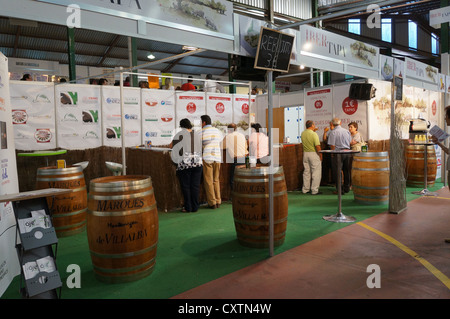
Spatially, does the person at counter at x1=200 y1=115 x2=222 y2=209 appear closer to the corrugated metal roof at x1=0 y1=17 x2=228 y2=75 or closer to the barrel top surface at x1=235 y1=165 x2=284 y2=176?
the barrel top surface at x1=235 y1=165 x2=284 y2=176

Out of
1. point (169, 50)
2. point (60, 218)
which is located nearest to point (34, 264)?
point (60, 218)

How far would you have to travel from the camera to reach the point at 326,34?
4.66 meters

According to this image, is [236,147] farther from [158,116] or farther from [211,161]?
[158,116]

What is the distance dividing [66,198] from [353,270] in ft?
11.6

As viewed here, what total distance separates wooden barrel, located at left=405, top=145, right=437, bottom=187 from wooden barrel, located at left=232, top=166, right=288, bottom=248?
5.37 m

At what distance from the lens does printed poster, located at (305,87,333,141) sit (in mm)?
9180

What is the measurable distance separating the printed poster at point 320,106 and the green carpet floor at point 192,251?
360cm

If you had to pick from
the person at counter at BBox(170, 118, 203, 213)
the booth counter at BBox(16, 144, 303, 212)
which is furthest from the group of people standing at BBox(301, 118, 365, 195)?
the person at counter at BBox(170, 118, 203, 213)

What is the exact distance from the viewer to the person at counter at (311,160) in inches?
283

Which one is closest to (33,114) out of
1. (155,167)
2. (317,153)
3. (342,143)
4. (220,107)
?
(155,167)

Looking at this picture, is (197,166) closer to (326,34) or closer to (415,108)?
(326,34)

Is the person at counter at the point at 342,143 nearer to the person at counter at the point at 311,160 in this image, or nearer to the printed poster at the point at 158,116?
the person at counter at the point at 311,160

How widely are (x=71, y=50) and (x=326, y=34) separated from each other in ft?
22.2

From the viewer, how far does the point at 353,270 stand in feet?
10.5
